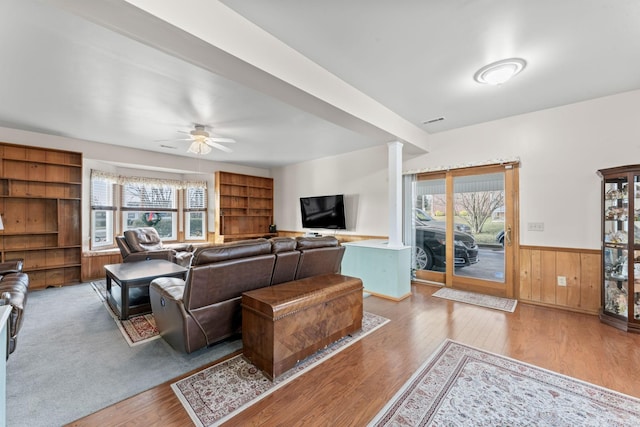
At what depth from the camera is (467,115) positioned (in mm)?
3748

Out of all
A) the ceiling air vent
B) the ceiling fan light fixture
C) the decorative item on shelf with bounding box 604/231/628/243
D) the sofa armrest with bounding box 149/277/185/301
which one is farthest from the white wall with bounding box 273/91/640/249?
the sofa armrest with bounding box 149/277/185/301

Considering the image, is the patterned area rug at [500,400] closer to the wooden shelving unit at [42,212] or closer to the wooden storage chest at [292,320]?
the wooden storage chest at [292,320]

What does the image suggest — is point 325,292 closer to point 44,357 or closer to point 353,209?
point 44,357

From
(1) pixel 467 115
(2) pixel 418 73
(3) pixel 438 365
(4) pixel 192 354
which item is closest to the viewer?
(3) pixel 438 365

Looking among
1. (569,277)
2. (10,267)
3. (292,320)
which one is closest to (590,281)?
(569,277)

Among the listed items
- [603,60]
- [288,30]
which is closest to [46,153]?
[288,30]

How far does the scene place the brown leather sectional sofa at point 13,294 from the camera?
2.00 metres

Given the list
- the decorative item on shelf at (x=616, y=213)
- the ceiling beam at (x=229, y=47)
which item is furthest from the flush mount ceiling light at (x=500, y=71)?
the decorative item on shelf at (x=616, y=213)

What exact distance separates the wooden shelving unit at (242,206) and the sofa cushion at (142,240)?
147cm

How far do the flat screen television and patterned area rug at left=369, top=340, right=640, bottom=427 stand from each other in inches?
148

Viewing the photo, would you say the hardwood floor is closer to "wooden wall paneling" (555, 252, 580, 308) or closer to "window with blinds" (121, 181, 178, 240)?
"wooden wall paneling" (555, 252, 580, 308)

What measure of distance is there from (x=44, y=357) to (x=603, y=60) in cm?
566

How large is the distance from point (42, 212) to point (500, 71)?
6950 mm

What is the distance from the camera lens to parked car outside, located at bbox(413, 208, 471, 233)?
4.32 m
